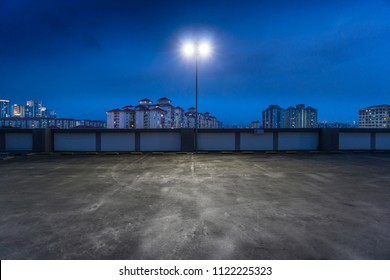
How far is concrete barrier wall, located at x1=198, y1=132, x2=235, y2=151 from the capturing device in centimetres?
2012

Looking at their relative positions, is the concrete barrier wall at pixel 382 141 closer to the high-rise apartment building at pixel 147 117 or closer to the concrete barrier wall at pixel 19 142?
the concrete barrier wall at pixel 19 142

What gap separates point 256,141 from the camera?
20.3 metres

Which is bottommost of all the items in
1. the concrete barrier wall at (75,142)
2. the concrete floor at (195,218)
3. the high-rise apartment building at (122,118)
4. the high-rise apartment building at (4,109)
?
the concrete floor at (195,218)

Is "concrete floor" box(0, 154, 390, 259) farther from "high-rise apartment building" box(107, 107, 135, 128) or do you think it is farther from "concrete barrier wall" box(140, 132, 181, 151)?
"high-rise apartment building" box(107, 107, 135, 128)

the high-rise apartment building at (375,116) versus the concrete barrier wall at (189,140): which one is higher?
the high-rise apartment building at (375,116)

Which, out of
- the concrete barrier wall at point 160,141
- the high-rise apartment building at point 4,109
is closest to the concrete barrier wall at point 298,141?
the concrete barrier wall at point 160,141

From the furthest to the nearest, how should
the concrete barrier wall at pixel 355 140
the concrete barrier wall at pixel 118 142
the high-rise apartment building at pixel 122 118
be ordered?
the high-rise apartment building at pixel 122 118
the concrete barrier wall at pixel 355 140
the concrete barrier wall at pixel 118 142

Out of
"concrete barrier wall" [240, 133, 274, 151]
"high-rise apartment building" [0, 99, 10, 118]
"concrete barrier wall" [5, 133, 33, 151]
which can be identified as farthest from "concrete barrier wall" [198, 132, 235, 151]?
"high-rise apartment building" [0, 99, 10, 118]

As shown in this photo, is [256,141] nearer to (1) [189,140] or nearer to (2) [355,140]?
(1) [189,140]

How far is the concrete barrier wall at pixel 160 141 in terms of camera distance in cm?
1980

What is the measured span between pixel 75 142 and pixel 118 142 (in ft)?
13.9

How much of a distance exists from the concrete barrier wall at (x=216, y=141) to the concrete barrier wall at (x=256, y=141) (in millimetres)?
1129
